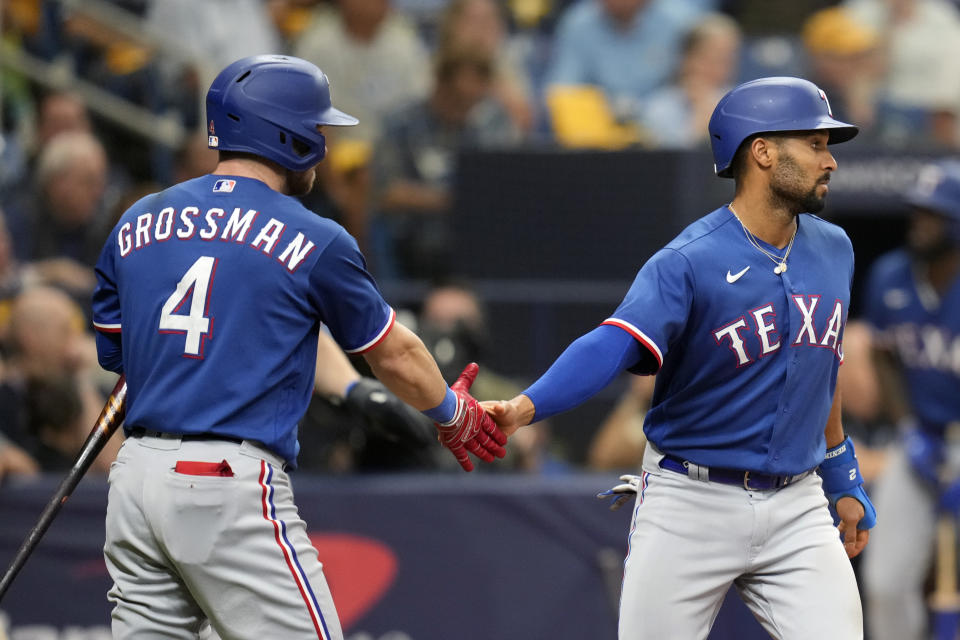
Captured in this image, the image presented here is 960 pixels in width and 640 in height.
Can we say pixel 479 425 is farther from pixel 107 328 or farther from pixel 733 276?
pixel 107 328

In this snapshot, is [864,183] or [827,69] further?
[827,69]

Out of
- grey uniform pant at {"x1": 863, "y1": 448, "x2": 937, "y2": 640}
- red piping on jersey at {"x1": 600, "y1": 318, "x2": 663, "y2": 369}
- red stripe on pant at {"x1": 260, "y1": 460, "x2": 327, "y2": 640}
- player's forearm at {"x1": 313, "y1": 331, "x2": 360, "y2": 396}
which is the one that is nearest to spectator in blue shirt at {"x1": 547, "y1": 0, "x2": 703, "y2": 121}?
grey uniform pant at {"x1": 863, "y1": 448, "x2": 937, "y2": 640}

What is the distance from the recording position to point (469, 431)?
4227mm

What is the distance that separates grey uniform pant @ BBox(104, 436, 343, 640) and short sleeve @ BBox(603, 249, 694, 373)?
3.47 ft

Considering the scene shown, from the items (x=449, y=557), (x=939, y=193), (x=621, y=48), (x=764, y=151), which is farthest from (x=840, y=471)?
(x=621, y=48)

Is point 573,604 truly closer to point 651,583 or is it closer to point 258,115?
point 651,583

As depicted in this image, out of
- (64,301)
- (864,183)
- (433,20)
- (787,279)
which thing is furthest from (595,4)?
(787,279)

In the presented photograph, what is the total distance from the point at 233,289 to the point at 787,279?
1.56 m

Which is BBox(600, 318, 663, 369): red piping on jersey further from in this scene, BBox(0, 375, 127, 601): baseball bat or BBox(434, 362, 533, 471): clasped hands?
BBox(0, 375, 127, 601): baseball bat

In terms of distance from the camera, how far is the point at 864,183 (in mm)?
8766

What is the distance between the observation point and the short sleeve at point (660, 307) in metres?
4.09

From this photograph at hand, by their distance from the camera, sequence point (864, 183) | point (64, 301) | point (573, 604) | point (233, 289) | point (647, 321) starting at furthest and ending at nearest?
point (864, 183)
point (64, 301)
point (573, 604)
point (647, 321)
point (233, 289)

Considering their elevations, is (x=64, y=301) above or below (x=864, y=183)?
below

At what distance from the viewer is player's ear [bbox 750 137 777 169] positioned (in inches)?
167
